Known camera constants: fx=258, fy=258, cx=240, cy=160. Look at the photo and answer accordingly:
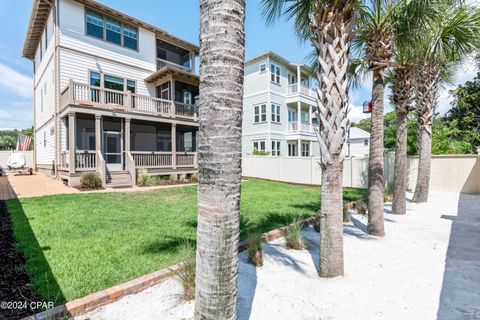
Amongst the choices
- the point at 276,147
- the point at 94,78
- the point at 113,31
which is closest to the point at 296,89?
the point at 276,147

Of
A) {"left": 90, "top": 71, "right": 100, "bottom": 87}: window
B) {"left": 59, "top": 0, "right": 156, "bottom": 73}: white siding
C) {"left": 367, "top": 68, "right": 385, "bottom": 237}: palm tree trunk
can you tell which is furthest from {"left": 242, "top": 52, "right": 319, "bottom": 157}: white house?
{"left": 367, "top": 68, "right": 385, "bottom": 237}: palm tree trunk

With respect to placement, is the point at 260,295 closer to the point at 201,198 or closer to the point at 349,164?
the point at 201,198

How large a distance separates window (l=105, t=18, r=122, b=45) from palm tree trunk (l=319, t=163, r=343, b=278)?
1614cm

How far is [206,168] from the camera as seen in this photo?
6.33ft

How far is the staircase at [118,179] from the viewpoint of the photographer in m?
12.5

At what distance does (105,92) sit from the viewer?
13.9m

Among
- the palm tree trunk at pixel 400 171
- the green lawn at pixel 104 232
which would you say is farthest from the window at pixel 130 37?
the palm tree trunk at pixel 400 171

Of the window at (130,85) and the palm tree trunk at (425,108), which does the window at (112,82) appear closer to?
the window at (130,85)

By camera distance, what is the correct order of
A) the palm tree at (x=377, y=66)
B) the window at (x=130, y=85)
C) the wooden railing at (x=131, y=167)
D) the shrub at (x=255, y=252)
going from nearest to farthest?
the shrub at (x=255, y=252) < the palm tree at (x=377, y=66) < the wooden railing at (x=131, y=167) < the window at (x=130, y=85)

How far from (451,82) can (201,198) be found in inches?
587

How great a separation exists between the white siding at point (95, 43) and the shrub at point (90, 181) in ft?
23.6

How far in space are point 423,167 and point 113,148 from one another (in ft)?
51.8

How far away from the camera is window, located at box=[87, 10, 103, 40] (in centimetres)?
1414

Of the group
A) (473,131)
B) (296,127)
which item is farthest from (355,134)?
(473,131)
